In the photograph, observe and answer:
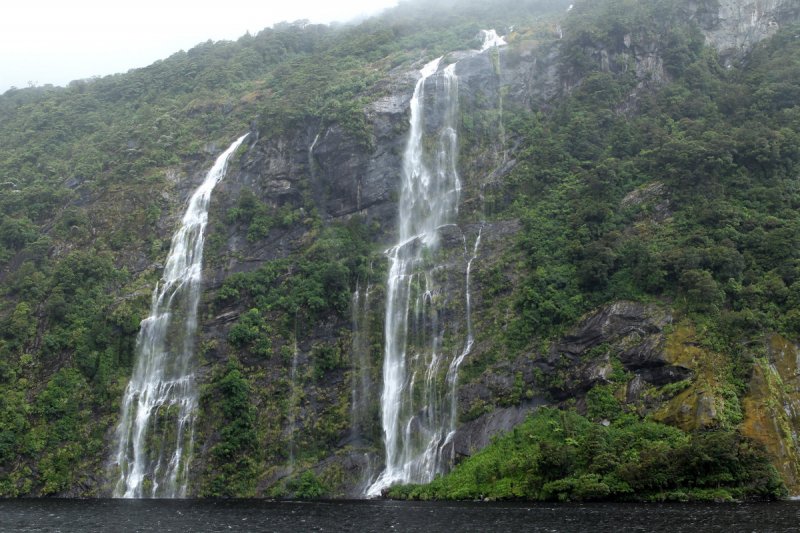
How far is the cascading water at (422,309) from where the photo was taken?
3866 cm

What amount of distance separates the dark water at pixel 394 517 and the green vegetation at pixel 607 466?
1.65 metres

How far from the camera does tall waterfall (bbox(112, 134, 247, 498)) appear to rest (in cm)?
4034

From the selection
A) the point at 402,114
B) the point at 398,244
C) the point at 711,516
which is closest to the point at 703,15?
the point at 402,114

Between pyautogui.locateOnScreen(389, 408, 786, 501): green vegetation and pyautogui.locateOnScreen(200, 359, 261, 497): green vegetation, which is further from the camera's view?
pyautogui.locateOnScreen(200, 359, 261, 497): green vegetation

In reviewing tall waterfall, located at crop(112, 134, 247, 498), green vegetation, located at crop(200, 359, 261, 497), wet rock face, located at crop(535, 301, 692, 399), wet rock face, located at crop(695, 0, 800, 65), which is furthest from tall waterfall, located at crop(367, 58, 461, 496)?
wet rock face, located at crop(695, 0, 800, 65)

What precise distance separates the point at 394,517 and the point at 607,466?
944cm

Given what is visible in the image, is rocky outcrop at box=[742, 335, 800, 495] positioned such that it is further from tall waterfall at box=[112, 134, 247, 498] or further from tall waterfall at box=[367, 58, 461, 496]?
tall waterfall at box=[112, 134, 247, 498]

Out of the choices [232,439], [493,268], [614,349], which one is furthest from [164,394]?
[614,349]

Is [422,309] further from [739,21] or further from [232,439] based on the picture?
[739,21]

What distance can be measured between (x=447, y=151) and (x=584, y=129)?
33.7 ft

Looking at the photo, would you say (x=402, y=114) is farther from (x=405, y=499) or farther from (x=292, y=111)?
(x=405, y=499)

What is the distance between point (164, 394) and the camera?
141 feet

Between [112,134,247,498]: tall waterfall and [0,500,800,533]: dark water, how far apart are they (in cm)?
548

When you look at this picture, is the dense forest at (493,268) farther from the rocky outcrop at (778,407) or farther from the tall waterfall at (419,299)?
the tall waterfall at (419,299)
